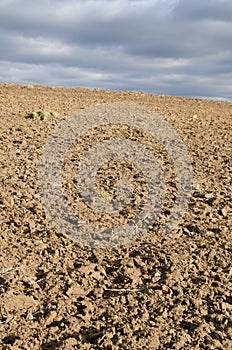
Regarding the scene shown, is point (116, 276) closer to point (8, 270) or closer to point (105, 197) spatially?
point (8, 270)

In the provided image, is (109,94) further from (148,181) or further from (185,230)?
(185,230)

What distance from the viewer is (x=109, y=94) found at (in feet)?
38.4

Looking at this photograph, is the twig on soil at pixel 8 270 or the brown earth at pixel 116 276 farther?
the twig on soil at pixel 8 270

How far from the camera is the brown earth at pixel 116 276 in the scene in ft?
10.8

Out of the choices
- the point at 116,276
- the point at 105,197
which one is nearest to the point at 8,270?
the point at 116,276

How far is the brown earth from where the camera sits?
3.31 metres

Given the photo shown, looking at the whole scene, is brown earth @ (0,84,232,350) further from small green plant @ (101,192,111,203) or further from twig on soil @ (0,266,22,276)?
small green plant @ (101,192,111,203)

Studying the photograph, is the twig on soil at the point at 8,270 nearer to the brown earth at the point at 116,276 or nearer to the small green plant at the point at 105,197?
the brown earth at the point at 116,276

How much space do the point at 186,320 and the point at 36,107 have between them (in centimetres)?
673

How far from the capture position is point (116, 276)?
13.3 feet

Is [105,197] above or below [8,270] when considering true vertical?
above

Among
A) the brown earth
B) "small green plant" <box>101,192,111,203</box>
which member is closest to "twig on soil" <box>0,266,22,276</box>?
the brown earth

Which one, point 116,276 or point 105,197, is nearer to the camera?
point 116,276

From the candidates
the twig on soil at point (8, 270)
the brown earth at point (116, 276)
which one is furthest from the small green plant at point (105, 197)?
the twig on soil at point (8, 270)
